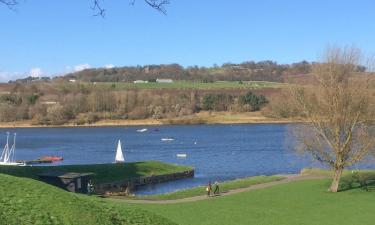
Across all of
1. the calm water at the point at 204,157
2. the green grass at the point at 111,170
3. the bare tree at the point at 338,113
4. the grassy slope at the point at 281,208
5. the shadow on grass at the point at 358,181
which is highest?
the bare tree at the point at 338,113

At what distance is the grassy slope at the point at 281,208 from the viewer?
84.6 ft

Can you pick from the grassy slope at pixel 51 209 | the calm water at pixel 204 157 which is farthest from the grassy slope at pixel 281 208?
the grassy slope at pixel 51 209

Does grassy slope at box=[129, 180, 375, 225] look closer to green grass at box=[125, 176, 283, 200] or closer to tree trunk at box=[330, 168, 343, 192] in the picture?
tree trunk at box=[330, 168, 343, 192]

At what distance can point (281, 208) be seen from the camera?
30.7 metres

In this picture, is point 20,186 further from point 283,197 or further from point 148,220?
point 283,197

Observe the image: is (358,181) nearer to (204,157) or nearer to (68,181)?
(68,181)

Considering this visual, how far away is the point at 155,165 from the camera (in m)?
62.1

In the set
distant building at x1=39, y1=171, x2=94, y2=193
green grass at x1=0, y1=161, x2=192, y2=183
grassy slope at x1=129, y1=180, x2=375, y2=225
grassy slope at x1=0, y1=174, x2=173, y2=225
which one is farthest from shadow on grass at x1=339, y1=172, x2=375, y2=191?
grassy slope at x1=0, y1=174, x2=173, y2=225

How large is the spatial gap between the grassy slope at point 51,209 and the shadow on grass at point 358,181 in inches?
1223

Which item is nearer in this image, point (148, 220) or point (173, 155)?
point (148, 220)

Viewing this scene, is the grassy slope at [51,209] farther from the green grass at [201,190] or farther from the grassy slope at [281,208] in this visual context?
the green grass at [201,190]

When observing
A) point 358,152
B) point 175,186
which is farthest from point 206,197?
point 175,186

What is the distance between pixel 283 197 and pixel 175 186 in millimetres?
20452

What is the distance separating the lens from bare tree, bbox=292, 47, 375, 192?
119 feet
